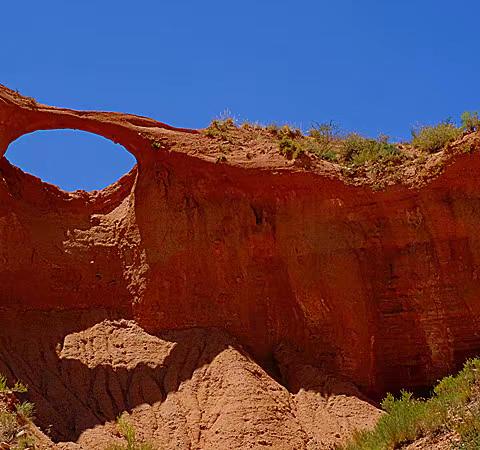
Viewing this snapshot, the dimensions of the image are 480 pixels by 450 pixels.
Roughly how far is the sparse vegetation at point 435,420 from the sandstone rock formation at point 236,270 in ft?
8.83

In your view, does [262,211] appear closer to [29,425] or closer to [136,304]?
[136,304]

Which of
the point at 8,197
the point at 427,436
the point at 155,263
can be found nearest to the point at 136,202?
the point at 155,263

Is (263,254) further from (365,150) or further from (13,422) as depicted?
(13,422)

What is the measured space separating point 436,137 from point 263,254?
191 inches

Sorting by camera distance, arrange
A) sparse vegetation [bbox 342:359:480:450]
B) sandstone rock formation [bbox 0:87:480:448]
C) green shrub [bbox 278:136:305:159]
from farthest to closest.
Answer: green shrub [bbox 278:136:305:159] → sandstone rock formation [bbox 0:87:480:448] → sparse vegetation [bbox 342:359:480:450]

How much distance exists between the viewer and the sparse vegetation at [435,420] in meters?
13.2

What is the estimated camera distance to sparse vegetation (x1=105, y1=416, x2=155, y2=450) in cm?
1584

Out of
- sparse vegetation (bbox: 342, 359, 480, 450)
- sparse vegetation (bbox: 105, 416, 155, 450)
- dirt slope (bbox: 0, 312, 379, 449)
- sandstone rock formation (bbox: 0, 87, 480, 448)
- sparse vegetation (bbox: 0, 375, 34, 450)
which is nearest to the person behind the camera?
sparse vegetation (bbox: 342, 359, 480, 450)

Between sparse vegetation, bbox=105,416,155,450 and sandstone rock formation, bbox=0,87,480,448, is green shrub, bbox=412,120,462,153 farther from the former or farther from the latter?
sparse vegetation, bbox=105,416,155,450

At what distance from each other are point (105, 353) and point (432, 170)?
8.27 m

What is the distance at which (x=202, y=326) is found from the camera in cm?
1958

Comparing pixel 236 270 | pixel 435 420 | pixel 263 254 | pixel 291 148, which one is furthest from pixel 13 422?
pixel 291 148

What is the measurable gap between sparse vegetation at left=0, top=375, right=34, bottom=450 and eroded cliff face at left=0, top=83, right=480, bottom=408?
14.0 ft

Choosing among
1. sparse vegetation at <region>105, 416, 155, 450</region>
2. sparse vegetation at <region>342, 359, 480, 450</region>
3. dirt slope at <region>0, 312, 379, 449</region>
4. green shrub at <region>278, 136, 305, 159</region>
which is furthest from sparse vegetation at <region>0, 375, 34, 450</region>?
green shrub at <region>278, 136, 305, 159</region>
